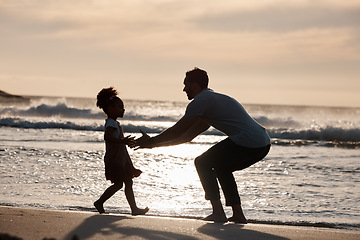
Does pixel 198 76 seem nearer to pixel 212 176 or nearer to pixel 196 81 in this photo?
pixel 196 81

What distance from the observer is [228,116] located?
464 centimetres

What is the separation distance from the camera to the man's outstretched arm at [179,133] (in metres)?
4.66

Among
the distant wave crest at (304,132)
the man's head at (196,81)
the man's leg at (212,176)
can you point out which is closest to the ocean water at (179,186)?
the man's leg at (212,176)

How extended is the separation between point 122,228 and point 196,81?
159 centimetres

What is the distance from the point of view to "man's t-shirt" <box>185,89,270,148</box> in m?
4.62

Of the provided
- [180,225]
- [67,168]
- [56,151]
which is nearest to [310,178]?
[67,168]

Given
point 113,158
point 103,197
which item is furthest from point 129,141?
point 103,197

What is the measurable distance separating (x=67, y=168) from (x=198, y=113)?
4.83m

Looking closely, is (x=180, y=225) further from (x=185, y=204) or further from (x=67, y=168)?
(x=67, y=168)

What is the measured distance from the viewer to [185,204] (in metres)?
6.10

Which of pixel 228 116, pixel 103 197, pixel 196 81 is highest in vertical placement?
pixel 196 81

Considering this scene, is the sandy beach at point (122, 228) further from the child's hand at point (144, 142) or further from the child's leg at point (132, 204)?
the child's hand at point (144, 142)

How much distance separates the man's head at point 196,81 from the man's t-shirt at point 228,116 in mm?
115

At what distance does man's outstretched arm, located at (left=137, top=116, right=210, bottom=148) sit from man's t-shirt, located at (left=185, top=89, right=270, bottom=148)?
8 cm
